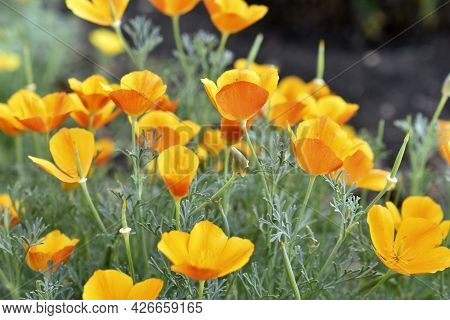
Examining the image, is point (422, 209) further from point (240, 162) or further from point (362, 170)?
point (240, 162)

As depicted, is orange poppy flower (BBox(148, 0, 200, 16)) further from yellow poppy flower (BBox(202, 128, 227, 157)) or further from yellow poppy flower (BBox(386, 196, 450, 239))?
yellow poppy flower (BBox(386, 196, 450, 239))

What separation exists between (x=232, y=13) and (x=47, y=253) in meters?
0.48

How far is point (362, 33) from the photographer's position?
2986 millimetres

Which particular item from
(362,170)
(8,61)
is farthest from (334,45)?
(362,170)

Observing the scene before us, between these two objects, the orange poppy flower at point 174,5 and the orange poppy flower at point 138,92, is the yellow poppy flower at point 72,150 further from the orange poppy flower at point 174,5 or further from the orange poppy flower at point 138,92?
the orange poppy flower at point 174,5

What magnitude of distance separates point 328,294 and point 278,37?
2.16m

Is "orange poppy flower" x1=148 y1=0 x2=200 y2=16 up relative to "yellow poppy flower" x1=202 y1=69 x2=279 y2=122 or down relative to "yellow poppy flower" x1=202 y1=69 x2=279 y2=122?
up

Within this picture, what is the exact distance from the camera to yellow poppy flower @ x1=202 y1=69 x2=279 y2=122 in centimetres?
78

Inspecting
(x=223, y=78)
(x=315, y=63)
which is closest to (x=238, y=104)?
Result: (x=223, y=78)

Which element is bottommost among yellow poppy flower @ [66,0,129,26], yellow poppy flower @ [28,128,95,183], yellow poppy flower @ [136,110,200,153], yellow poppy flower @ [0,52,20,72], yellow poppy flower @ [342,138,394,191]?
yellow poppy flower @ [342,138,394,191]

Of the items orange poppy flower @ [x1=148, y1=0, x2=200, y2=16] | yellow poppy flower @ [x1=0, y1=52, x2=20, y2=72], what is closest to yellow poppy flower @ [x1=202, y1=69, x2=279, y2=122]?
orange poppy flower @ [x1=148, y1=0, x2=200, y2=16]

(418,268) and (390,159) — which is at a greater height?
(390,159)

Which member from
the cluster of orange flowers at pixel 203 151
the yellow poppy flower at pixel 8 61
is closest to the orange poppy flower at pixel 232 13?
the cluster of orange flowers at pixel 203 151
